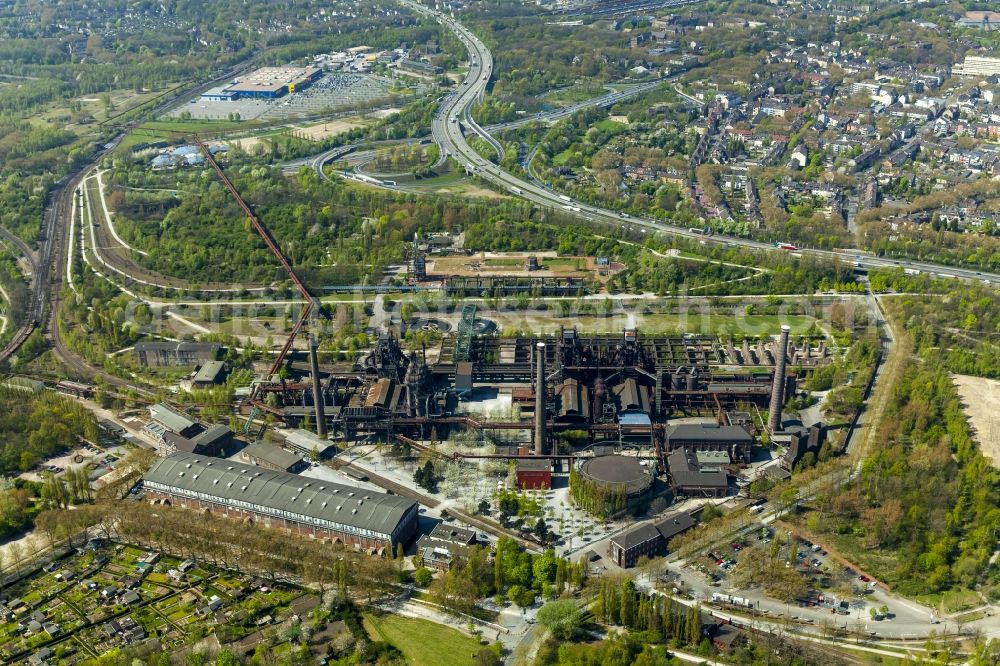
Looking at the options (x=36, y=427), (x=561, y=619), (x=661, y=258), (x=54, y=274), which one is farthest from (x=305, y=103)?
(x=561, y=619)

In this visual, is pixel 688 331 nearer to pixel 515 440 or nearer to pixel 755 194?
pixel 515 440

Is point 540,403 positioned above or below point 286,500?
above

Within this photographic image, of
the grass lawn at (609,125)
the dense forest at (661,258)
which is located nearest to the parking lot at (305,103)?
the grass lawn at (609,125)

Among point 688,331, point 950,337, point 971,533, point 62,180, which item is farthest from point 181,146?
point 971,533

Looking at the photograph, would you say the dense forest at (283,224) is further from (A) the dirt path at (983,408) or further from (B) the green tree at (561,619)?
(B) the green tree at (561,619)

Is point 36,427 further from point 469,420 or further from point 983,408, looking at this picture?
point 983,408
